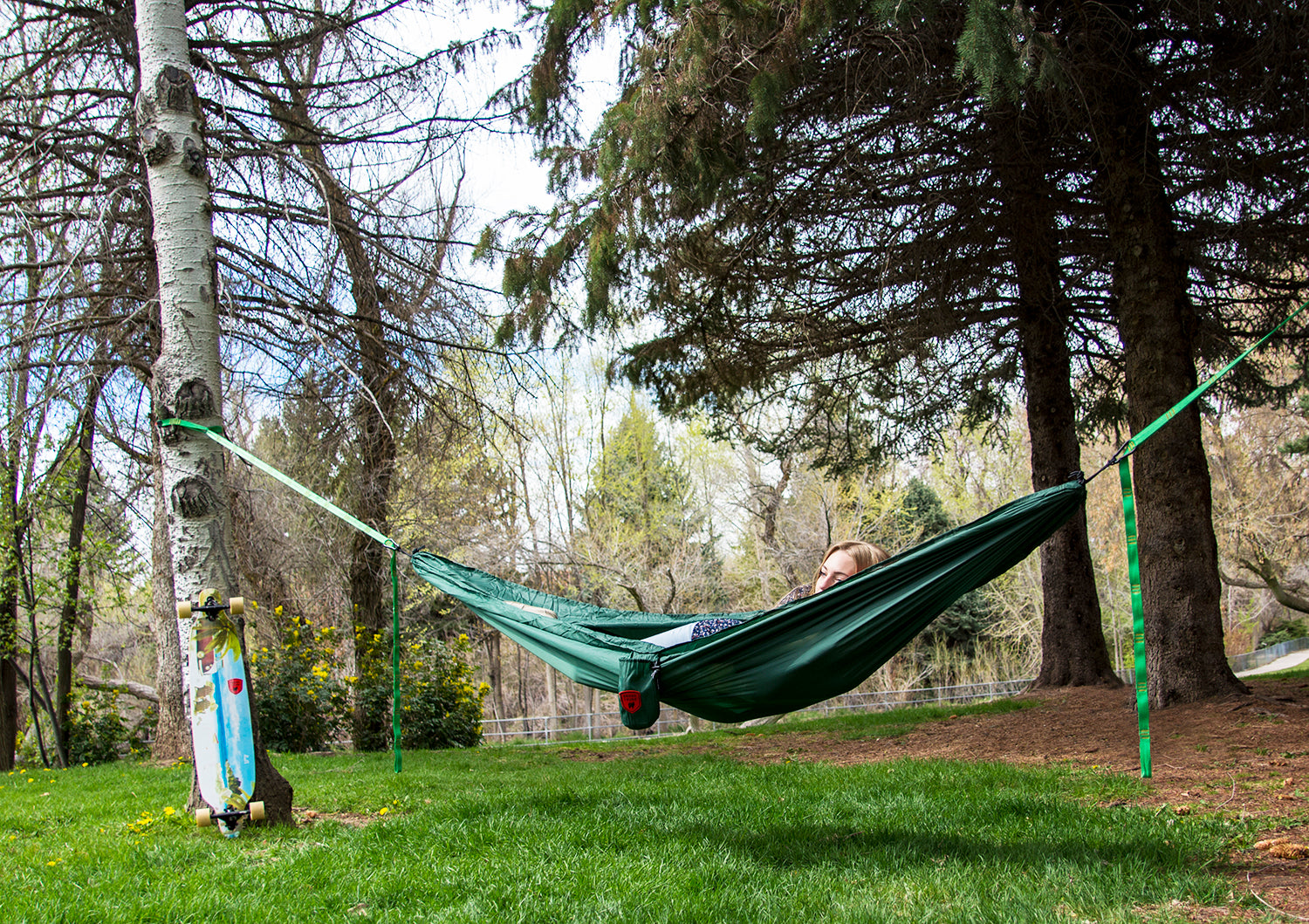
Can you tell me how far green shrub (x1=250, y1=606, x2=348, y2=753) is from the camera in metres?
6.95

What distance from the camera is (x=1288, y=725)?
4.32 metres

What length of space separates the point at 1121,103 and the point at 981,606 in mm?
14463

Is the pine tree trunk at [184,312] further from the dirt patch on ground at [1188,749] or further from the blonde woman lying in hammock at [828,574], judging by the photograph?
the dirt patch on ground at [1188,749]

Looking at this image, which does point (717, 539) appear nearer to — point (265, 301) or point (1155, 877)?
point (265, 301)

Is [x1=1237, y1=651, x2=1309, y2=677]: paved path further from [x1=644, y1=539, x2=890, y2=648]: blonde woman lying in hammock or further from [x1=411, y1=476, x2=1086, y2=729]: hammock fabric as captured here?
[x1=411, y1=476, x2=1086, y2=729]: hammock fabric

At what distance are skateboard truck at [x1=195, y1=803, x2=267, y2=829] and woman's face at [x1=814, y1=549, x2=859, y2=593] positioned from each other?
2229 millimetres

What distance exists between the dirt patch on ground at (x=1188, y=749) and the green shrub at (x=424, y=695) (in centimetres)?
273

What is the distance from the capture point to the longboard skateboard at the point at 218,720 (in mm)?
2932

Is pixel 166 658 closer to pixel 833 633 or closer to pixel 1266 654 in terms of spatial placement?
pixel 833 633

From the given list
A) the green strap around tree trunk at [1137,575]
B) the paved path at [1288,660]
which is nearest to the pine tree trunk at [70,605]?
the green strap around tree trunk at [1137,575]

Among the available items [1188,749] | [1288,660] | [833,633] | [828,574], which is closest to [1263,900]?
[833,633]

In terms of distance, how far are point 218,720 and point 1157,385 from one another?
4.94 m

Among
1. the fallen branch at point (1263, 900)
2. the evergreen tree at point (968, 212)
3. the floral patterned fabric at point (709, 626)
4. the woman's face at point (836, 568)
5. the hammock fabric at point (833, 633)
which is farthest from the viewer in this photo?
the evergreen tree at point (968, 212)

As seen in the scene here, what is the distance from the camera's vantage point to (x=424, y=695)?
7.76 metres
